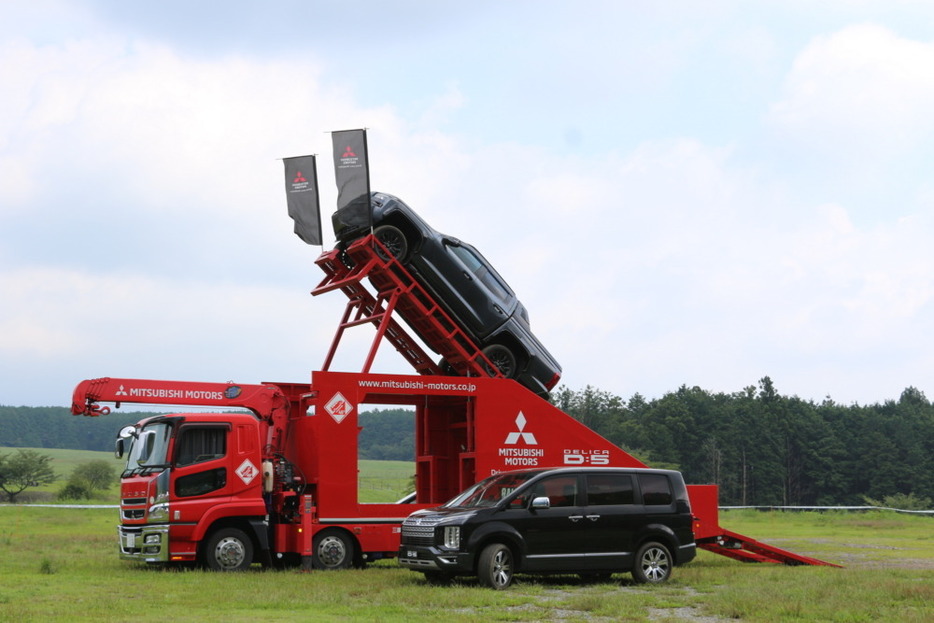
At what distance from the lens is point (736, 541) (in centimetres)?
1839

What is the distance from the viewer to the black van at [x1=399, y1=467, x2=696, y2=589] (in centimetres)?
1409

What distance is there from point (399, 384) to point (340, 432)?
1.27 meters

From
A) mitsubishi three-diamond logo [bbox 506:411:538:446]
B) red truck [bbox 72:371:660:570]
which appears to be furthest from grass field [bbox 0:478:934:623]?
mitsubishi three-diamond logo [bbox 506:411:538:446]

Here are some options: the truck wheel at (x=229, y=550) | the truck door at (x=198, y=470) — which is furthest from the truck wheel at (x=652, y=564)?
the truck door at (x=198, y=470)

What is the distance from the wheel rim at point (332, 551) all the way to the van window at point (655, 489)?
4774mm

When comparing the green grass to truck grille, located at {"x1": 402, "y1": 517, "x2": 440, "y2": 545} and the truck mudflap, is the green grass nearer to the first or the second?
the truck mudflap

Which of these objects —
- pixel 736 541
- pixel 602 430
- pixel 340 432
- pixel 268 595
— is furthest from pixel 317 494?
pixel 602 430

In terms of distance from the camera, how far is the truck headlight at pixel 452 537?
1397cm

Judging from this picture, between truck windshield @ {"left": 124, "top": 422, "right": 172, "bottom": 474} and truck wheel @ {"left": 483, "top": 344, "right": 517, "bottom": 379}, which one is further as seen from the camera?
truck wheel @ {"left": 483, "top": 344, "right": 517, "bottom": 379}

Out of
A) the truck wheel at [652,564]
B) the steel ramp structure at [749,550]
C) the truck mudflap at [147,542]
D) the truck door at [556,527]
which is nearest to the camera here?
the truck door at [556,527]

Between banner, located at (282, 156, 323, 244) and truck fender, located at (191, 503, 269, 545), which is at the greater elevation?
banner, located at (282, 156, 323, 244)

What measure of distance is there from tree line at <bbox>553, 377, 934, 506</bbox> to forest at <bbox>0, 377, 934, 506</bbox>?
9 cm

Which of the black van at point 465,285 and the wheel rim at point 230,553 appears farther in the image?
the black van at point 465,285

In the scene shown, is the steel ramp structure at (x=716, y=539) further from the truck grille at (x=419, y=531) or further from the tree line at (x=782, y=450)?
the tree line at (x=782, y=450)
